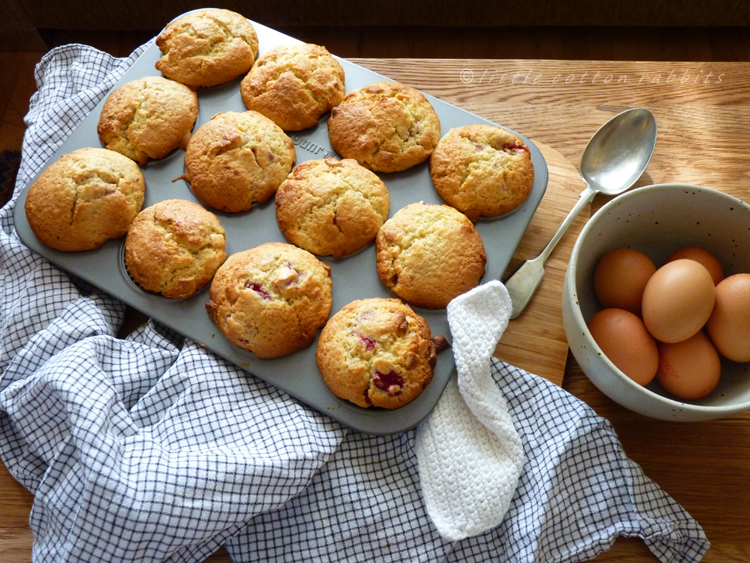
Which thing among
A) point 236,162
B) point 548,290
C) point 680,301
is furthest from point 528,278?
point 236,162

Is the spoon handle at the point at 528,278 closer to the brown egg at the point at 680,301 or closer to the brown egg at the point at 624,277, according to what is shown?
the brown egg at the point at 624,277

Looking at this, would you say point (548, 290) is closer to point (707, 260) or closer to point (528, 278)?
point (528, 278)

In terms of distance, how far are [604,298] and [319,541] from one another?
2.22 feet

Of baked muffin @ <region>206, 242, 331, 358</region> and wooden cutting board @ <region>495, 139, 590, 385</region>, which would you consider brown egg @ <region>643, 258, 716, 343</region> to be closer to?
wooden cutting board @ <region>495, 139, 590, 385</region>

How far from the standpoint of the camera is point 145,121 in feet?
4.22

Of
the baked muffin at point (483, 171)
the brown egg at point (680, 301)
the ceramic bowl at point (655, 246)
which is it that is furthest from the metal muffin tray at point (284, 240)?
the brown egg at point (680, 301)

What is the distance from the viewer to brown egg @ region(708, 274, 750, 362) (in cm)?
101

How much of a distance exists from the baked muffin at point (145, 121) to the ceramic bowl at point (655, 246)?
0.85 meters

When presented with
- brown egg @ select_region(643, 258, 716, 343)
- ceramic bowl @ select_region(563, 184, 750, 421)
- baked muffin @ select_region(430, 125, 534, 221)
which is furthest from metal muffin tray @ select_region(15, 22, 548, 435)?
brown egg @ select_region(643, 258, 716, 343)

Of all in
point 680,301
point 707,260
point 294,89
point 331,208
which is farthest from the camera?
point 294,89

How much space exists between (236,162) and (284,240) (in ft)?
0.60

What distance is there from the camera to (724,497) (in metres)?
1.13

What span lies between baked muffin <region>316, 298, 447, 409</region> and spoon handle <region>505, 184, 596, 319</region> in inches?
8.2

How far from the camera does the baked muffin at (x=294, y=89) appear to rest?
1313 mm
